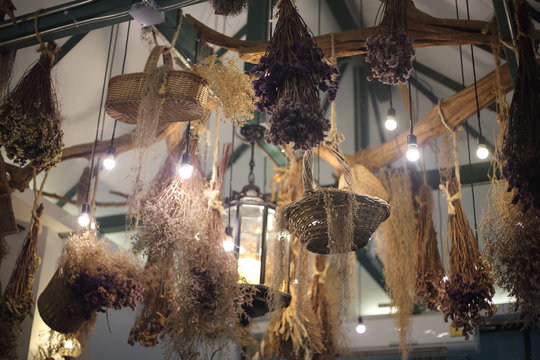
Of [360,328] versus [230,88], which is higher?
[230,88]

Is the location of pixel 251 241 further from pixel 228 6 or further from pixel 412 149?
pixel 228 6

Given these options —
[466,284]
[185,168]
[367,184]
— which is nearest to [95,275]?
[185,168]

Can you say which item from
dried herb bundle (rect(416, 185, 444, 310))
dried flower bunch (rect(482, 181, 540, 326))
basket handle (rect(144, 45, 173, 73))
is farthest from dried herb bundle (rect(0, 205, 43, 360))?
dried flower bunch (rect(482, 181, 540, 326))

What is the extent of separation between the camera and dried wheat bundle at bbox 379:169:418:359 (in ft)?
15.2

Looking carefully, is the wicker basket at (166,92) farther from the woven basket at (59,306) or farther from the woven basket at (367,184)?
the woven basket at (367,184)

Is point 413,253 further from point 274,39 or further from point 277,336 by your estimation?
point 274,39

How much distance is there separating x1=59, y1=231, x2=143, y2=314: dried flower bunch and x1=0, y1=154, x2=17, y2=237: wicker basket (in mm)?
687

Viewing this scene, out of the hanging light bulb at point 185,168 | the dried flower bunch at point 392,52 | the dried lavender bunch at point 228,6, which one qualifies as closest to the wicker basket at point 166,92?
the hanging light bulb at point 185,168

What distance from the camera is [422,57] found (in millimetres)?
6633

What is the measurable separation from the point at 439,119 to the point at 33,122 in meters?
2.92

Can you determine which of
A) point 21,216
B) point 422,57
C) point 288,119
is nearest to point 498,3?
point 288,119

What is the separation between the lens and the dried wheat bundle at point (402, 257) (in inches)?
182

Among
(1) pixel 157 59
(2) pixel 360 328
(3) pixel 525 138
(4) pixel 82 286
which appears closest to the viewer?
(3) pixel 525 138

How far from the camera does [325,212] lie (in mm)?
3123
